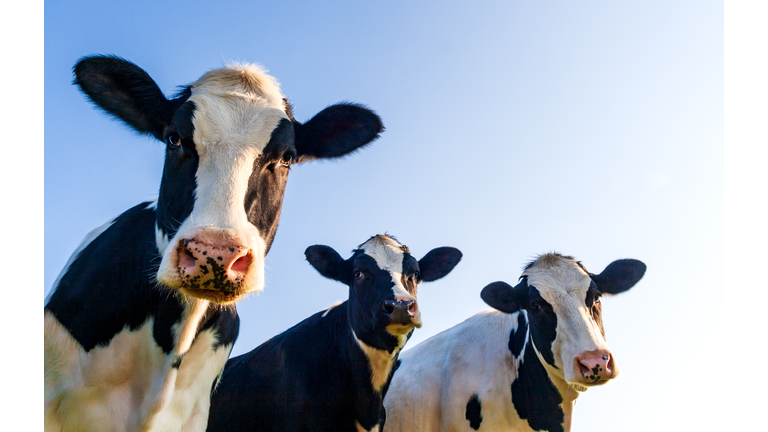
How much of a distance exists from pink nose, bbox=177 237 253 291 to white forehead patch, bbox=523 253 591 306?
4.54 m

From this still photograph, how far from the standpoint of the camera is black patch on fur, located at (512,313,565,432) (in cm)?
661

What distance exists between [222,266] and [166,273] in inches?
11.4

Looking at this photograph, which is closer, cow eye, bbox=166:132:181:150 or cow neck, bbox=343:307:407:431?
cow eye, bbox=166:132:181:150

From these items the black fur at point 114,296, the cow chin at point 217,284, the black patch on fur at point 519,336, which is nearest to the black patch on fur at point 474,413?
the black patch on fur at point 519,336

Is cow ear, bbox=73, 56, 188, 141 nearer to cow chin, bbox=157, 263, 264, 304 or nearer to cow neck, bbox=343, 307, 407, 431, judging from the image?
cow chin, bbox=157, 263, 264, 304

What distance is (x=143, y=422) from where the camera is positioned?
3.51m

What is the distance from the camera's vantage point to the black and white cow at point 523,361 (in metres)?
6.33

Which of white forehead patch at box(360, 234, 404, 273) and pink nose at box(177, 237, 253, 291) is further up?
pink nose at box(177, 237, 253, 291)

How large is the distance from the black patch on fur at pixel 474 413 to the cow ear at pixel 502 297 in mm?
1043

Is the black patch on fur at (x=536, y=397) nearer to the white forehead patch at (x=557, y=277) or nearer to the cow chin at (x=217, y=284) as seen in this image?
the white forehead patch at (x=557, y=277)

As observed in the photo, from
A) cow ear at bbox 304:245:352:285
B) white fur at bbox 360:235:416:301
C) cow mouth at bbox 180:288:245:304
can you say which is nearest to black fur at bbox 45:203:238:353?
cow mouth at bbox 180:288:245:304

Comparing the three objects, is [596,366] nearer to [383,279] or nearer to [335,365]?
[383,279]

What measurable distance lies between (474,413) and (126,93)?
491 cm

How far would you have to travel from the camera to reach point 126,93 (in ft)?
13.0
